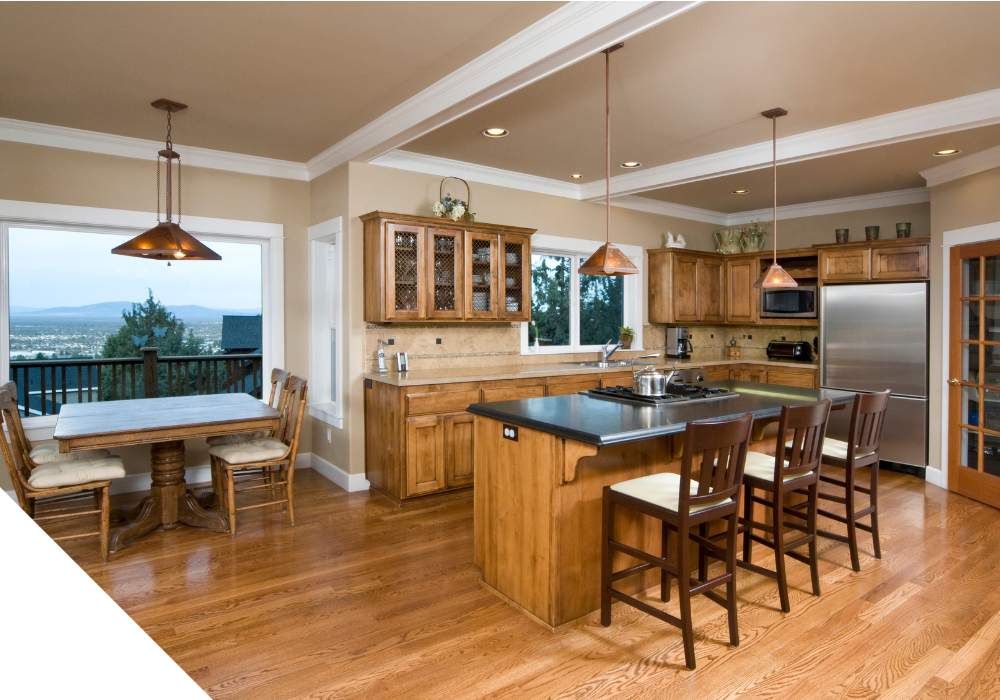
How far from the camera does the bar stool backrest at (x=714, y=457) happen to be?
231 centimetres

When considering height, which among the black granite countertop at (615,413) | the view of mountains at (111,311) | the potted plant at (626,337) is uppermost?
the view of mountains at (111,311)

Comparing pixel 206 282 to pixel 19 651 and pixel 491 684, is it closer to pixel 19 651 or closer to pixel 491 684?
pixel 491 684

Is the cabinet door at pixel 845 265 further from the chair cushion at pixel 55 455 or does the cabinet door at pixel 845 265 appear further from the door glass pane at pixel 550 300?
the chair cushion at pixel 55 455

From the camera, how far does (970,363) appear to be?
4641mm

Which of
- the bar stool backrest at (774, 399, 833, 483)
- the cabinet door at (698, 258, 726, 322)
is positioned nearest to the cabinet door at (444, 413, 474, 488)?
the bar stool backrest at (774, 399, 833, 483)

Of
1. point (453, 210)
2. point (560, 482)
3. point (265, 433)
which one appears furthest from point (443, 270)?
point (560, 482)

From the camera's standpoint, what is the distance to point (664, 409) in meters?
2.99

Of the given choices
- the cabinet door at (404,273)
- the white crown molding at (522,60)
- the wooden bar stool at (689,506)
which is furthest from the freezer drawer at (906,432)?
the white crown molding at (522,60)

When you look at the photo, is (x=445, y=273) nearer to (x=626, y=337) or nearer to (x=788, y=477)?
(x=626, y=337)

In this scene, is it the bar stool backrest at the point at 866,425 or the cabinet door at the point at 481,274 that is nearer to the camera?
the bar stool backrest at the point at 866,425

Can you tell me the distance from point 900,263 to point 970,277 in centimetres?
77

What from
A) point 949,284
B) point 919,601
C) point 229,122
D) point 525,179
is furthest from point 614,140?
point 919,601

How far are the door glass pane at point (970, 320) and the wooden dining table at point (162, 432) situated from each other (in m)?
5.12

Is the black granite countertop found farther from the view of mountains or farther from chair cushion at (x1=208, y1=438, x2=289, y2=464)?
the view of mountains
